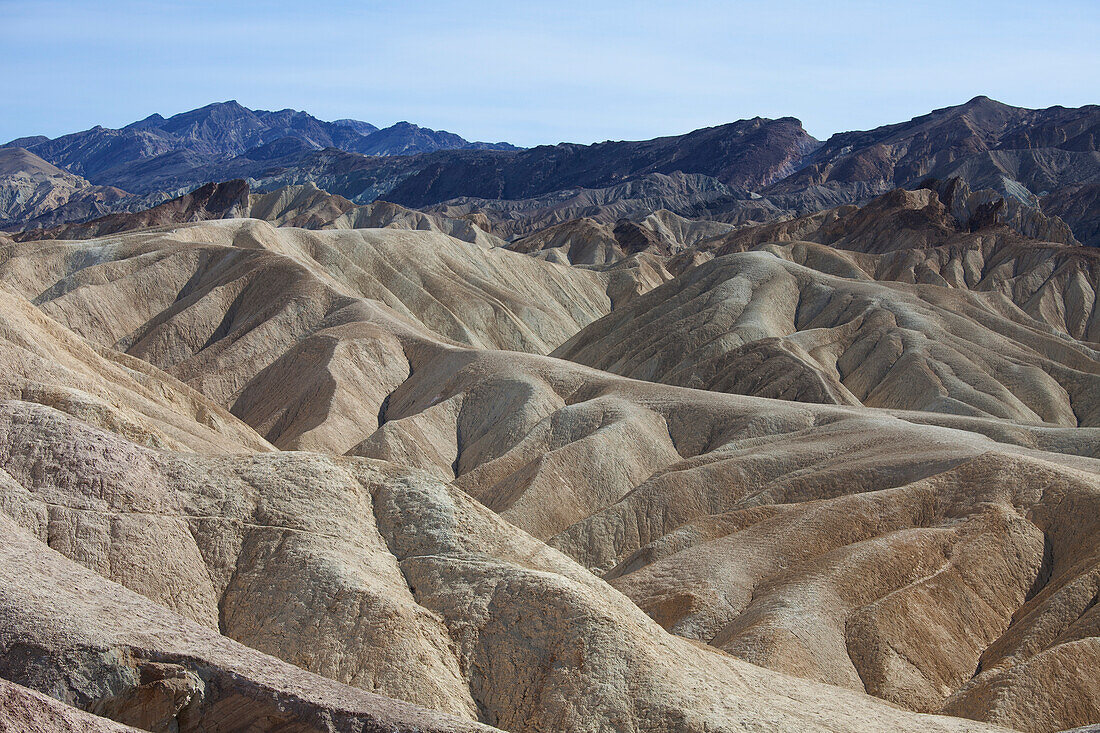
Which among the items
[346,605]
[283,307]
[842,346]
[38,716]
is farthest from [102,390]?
[842,346]

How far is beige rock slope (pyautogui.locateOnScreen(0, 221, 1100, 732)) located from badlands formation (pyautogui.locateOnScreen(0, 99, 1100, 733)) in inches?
4.2

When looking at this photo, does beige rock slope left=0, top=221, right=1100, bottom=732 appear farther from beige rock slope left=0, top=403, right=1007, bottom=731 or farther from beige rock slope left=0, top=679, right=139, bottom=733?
beige rock slope left=0, top=679, right=139, bottom=733

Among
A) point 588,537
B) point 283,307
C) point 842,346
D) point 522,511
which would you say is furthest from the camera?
point 842,346

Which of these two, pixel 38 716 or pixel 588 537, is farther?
pixel 588 537

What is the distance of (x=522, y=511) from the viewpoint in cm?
5009

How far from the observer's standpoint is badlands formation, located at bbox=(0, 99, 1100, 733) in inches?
770

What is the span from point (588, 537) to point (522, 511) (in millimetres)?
3813

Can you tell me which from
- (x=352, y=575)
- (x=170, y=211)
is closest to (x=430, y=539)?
(x=352, y=575)

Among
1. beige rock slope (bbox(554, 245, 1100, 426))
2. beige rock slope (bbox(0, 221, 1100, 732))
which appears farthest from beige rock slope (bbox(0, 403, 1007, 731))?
beige rock slope (bbox(554, 245, 1100, 426))

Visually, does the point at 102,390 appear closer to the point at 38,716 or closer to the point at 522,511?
the point at 522,511

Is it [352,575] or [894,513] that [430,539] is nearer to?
[352,575]

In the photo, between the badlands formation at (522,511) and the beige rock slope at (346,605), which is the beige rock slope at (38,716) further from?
the beige rock slope at (346,605)

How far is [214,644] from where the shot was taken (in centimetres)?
1738

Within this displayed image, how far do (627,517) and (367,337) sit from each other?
111 feet
